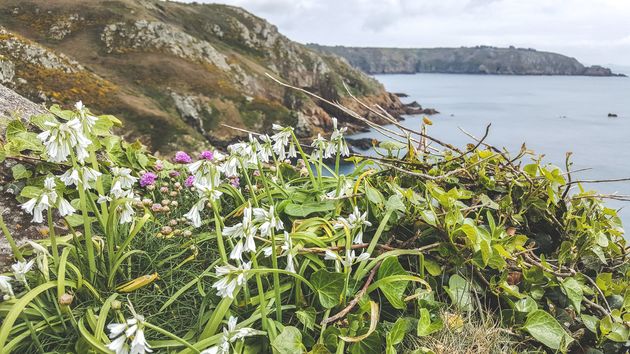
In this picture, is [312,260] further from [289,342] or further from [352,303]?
[289,342]

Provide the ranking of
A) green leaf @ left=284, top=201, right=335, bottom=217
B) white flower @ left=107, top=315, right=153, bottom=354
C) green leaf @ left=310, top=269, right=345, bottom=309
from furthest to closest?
1. green leaf @ left=284, top=201, right=335, bottom=217
2. green leaf @ left=310, top=269, right=345, bottom=309
3. white flower @ left=107, top=315, right=153, bottom=354

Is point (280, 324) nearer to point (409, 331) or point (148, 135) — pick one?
point (409, 331)

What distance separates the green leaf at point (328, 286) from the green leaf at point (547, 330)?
1.29 m

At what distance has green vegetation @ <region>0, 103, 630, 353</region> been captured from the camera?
2.36 m

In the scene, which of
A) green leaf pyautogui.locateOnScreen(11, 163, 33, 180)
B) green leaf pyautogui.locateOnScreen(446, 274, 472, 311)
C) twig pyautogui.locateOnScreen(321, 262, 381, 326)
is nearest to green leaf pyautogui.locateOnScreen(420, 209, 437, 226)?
green leaf pyautogui.locateOnScreen(446, 274, 472, 311)

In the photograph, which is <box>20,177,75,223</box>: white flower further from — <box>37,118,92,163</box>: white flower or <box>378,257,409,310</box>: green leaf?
<box>378,257,409,310</box>: green leaf

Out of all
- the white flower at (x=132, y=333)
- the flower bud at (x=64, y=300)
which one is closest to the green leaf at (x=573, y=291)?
the white flower at (x=132, y=333)

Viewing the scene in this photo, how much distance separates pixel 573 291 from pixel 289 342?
2.09 metres

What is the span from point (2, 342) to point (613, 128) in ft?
317

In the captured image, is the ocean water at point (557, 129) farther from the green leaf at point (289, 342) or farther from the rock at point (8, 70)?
the rock at point (8, 70)

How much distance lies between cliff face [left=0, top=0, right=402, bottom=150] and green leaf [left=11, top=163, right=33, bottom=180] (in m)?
34.7

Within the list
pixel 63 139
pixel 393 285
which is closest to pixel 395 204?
pixel 393 285

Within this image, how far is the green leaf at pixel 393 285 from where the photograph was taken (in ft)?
8.87

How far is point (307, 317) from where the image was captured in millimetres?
2555
